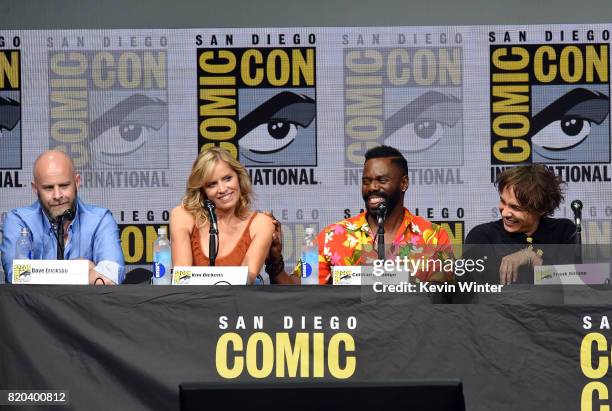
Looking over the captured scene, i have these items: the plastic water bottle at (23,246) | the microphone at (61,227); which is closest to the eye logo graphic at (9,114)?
the plastic water bottle at (23,246)

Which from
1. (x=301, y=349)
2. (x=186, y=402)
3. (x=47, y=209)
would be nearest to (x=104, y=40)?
(x=47, y=209)

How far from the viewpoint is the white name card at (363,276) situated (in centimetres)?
304

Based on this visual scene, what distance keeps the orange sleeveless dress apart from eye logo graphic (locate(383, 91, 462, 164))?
162cm

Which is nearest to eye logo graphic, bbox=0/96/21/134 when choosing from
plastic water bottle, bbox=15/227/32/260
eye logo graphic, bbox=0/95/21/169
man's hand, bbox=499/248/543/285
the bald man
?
eye logo graphic, bbox=0/95/21/169

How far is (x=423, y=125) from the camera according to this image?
5.10 metres

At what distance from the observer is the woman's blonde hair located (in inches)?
144

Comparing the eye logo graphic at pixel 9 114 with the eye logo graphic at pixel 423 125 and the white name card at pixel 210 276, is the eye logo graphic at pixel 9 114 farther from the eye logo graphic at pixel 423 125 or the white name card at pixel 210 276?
the white name card at pixel 210 276

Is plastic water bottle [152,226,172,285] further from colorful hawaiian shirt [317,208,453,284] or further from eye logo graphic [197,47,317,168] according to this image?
eye logo graphic [197,47,317,168]

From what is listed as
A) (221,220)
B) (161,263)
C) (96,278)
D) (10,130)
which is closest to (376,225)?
(221,220)

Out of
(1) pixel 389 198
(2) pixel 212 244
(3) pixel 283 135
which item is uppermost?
(3) pixel 283 135

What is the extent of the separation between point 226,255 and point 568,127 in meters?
2.25

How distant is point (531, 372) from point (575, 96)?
8.16 ft

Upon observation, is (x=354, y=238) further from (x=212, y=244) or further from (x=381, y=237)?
(x=212, y=244)

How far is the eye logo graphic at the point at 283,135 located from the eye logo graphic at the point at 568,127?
115 cm
